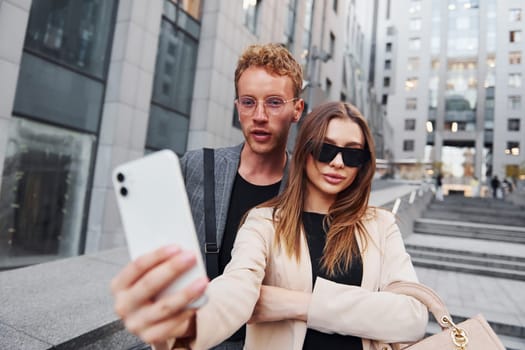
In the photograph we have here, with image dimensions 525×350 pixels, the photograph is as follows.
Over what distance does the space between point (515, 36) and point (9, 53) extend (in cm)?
6562

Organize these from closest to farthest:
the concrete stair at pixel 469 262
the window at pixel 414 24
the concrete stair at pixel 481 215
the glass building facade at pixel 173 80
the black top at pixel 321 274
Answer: the black top at pixel 321 274 → the concrete stair at pixel 469 262 → the glass building facade at pixel 173 80 → the concrete stair at pixel 481 215 → the window at pixel 414 24

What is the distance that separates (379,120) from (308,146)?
3637 cm

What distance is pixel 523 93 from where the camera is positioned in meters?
50.2

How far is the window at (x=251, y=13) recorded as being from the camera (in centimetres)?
1357

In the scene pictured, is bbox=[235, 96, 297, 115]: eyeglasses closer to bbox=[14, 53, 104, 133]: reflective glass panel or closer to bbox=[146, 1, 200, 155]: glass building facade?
bbox=[14, 53, 104, 133]: reflective glass panel

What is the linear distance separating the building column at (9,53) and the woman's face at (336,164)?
7.14 meters

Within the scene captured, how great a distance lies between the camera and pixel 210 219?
182 cm

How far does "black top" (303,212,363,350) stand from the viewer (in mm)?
1421

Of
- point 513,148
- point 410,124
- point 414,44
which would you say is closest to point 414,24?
point 414,44

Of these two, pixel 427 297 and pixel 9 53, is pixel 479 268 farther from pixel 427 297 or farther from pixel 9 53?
pixel 9 53

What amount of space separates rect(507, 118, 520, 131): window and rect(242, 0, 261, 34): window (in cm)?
5222

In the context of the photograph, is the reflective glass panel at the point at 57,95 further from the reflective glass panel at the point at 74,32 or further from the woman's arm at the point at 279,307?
the woman's arm at the point at 279,307

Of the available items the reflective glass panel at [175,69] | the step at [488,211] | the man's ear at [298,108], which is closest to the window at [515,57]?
the step at [488,211]

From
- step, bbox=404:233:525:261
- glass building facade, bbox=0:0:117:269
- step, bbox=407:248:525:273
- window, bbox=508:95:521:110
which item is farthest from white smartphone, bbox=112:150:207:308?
window, bbox=508:95:521:110
